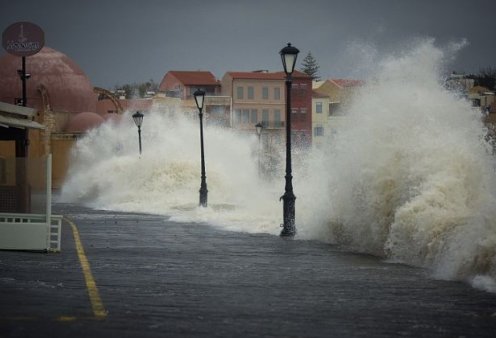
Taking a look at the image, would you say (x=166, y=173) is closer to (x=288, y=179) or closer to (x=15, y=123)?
(x=288, y=179)

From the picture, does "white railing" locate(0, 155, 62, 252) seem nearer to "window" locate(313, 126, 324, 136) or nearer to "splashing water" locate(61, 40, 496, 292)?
"splashing water" locate(61, 40, 496, 292)

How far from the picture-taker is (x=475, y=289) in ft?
34.0

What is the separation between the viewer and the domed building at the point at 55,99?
7081cm

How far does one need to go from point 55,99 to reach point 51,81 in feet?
5.88

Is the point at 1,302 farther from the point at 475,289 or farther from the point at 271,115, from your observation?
the point at 271,115

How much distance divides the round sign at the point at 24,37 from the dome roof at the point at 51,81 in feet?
133

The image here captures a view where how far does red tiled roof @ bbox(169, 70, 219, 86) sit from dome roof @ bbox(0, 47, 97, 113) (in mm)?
31900

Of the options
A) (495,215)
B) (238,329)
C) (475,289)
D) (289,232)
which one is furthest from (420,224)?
(238,329)

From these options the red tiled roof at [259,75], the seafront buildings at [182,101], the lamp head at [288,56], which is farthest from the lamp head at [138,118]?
the red tiled roof at [259,75]

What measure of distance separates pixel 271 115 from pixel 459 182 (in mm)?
91041

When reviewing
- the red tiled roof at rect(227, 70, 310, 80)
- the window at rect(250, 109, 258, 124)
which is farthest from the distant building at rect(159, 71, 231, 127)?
the window at rect(250, 109, 258, 124)

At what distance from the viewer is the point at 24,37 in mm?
29734

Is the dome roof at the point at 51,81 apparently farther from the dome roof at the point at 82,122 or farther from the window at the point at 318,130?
the window at the point at 318,130

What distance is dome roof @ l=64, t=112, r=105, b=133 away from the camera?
72000 mm
